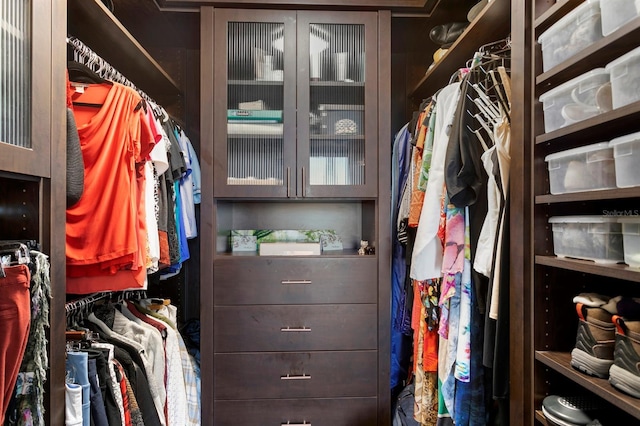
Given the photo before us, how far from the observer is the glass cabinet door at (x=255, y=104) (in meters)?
1.74

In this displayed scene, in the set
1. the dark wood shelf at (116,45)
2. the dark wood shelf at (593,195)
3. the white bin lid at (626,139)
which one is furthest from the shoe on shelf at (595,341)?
the dark wood shelf at (116,45)

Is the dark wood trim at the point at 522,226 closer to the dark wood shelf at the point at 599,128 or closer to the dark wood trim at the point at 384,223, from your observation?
the dark wood shelf at the point at 599,128

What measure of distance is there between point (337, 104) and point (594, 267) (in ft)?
4.31

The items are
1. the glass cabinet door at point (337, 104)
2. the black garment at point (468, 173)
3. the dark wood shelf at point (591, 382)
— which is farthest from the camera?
the glass cabinet door at point (337, 104)

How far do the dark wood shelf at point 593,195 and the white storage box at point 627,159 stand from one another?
0.10 ft

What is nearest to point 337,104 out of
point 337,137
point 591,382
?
point 337,137

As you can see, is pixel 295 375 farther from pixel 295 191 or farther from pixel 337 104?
pixel 337 104

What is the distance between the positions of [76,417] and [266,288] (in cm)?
86

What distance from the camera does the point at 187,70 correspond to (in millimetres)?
2168

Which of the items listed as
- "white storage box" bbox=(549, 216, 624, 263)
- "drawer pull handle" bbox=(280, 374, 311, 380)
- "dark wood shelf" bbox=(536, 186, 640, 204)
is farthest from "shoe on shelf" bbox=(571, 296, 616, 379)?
"drawer pull handle" bbox=(280, 374, 311, 380)

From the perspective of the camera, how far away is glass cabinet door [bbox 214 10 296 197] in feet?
5.72

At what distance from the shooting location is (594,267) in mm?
771

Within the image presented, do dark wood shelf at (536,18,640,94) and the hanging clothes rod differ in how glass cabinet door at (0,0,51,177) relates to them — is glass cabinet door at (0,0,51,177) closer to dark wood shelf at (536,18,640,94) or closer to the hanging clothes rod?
the hanging clothes rod

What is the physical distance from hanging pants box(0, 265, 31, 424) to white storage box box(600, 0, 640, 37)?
47.0 inches
